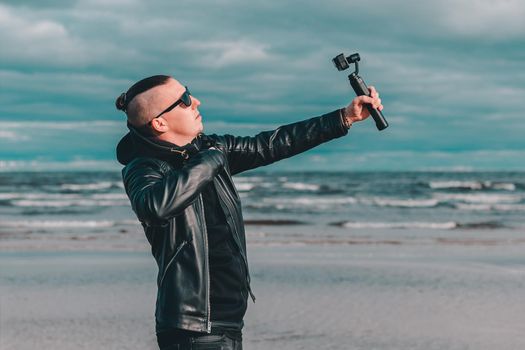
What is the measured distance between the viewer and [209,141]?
2.97 m

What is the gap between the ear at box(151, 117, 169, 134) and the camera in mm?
2766

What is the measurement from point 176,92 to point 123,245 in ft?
37.0

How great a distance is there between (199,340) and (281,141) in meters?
0.96

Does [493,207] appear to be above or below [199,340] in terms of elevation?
below

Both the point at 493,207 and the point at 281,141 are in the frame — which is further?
the point at 493,207

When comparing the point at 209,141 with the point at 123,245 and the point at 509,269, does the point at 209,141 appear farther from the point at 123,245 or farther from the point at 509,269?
the point at 123,245

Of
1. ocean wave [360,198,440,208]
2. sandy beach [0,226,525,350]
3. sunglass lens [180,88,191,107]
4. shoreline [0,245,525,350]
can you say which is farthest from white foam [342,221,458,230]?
sunglass lens [180,88,191,107]

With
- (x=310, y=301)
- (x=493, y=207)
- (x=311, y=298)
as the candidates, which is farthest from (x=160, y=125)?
(x=493, y=207)

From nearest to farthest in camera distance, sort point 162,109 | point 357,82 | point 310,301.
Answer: point 162,109
point 357,82
point 310,301

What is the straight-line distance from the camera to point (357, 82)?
2988 millimetres

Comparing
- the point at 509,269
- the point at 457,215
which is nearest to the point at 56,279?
the point at 509,269

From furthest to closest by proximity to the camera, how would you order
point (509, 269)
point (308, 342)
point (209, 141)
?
point (509, 269), point (308, 342), point (209, 141)

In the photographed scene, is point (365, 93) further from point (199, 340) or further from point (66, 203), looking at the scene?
point (66, 203)

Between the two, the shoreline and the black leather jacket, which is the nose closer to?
the black leather jacket
